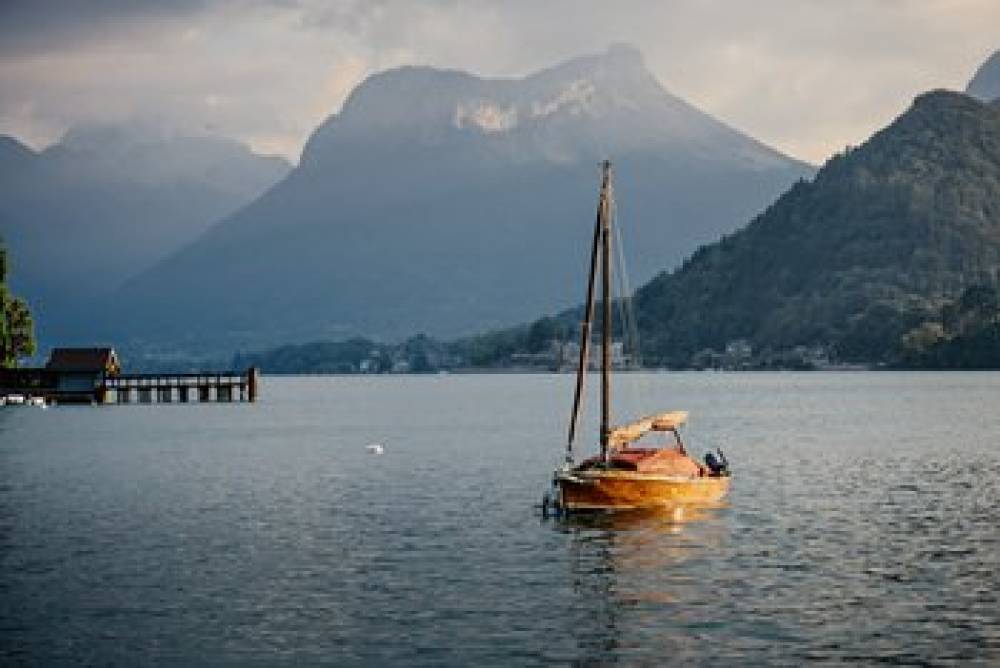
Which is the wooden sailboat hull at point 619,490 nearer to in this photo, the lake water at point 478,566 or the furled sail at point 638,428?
the lake water at point 478,566

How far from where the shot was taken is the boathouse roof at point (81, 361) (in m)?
196

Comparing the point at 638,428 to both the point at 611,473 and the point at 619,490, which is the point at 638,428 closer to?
the point at 619,490

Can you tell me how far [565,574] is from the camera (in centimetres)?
4925

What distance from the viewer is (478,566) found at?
50938 millimetres

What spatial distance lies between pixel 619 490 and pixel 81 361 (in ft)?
482

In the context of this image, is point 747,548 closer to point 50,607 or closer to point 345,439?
point 50,607

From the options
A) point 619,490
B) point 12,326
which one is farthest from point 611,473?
point 12,326

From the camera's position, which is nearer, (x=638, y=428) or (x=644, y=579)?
(x=644, y=579)

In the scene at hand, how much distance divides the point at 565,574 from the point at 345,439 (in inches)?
3456

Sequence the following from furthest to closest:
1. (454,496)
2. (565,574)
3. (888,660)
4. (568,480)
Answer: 1. (454,496)
2. (568,480)
3. (565,574)
4. (888,660)

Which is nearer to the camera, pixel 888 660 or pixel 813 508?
pixel 888 660

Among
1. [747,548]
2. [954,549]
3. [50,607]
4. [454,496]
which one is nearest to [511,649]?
[50,607]

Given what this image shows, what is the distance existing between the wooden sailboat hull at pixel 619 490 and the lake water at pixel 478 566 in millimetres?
1977

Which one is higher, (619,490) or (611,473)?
(611,473)
